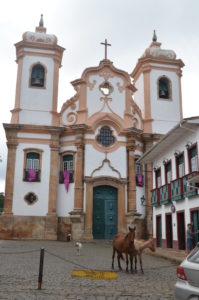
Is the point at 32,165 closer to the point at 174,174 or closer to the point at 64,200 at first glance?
the point at 64,200

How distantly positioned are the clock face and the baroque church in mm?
78

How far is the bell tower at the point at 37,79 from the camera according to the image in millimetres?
27312

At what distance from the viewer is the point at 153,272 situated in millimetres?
11148

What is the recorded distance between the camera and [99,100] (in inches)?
1093

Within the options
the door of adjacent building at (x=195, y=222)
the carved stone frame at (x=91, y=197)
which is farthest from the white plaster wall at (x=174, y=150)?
the carved stone frame at (x=91, y=197)

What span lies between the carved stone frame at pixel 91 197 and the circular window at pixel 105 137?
266cm

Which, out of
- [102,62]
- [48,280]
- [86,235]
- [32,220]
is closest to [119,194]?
[86,235]

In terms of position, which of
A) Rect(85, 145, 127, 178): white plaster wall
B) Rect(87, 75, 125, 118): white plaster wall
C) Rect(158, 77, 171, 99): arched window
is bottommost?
Rect(85, 145, 127, 178): white plaster wall

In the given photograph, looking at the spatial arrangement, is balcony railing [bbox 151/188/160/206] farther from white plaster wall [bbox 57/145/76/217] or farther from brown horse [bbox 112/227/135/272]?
brown horse [bbox 112/227/135/272]

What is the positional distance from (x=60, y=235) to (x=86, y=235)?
204cm

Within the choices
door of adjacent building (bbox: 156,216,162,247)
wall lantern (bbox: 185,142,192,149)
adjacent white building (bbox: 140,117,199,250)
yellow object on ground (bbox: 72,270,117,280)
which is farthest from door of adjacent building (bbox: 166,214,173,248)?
yellow object on ground (bbox: 72,270,117,280)

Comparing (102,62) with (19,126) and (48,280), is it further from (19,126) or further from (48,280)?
(48,280)

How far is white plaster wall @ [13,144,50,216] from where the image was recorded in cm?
2531

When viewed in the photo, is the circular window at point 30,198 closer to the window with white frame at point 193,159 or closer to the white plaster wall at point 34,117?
the white plaster wall at point 34,117
